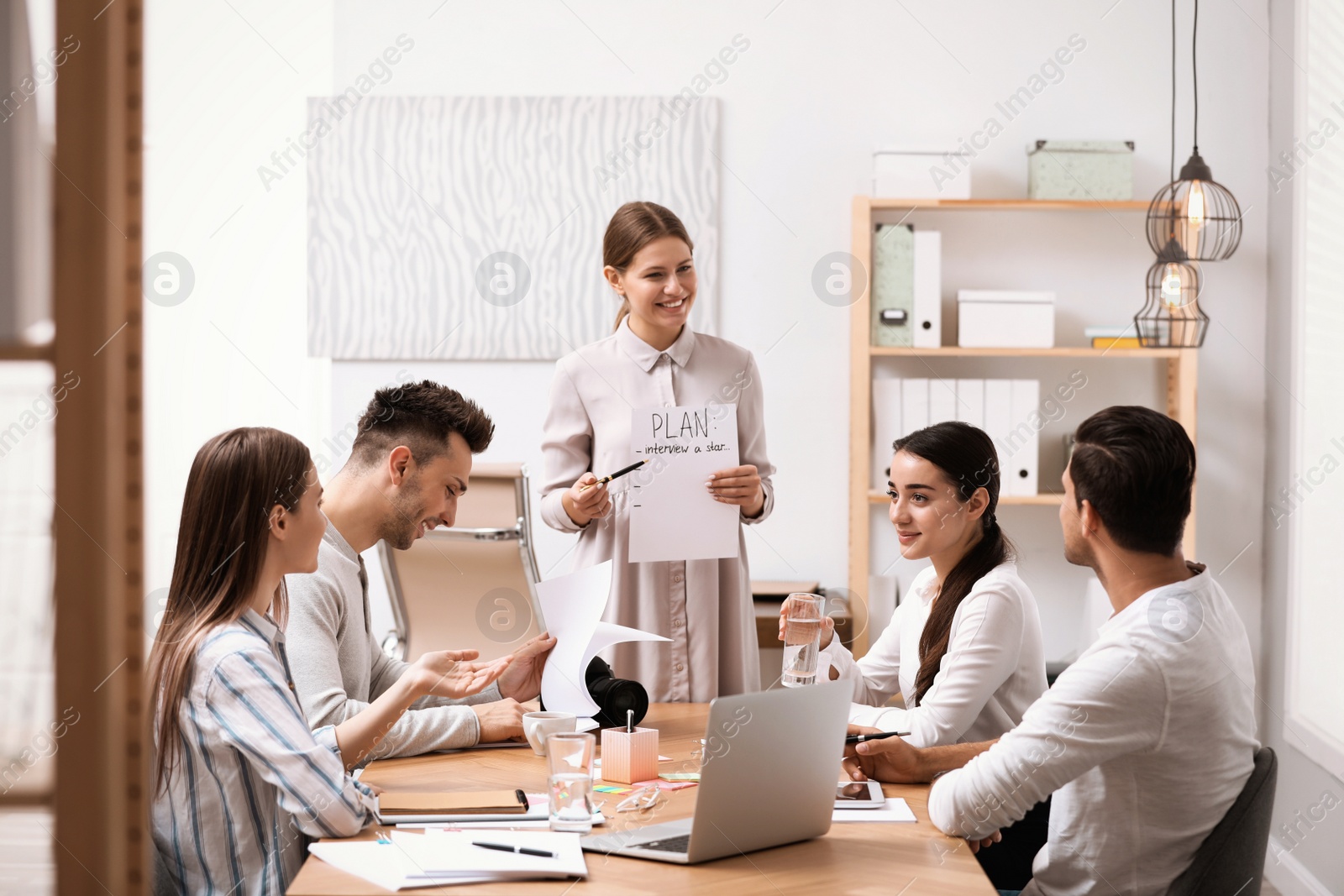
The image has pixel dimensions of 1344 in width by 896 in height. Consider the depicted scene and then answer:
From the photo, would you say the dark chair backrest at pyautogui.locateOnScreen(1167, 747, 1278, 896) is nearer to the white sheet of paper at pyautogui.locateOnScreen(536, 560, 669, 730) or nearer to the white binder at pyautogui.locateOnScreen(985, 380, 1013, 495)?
the white sheet of paper at pyautogui.locateOnScreen(536, 560, 669, 730)

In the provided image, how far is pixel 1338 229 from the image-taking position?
2.98 m

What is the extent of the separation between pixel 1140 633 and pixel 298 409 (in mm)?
3040

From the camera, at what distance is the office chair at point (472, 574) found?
305cm

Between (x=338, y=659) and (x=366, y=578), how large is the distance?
7.6 inches

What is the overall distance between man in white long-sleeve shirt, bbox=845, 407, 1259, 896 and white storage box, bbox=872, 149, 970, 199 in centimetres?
212

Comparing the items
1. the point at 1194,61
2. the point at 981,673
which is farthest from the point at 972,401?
the point at 981,673

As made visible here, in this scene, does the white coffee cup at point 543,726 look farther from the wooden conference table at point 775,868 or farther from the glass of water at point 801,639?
the glass of water at point 801,639

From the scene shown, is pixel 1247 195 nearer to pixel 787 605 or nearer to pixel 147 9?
pixel 787 605

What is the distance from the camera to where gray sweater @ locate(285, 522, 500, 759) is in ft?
5.31

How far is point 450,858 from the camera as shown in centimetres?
119

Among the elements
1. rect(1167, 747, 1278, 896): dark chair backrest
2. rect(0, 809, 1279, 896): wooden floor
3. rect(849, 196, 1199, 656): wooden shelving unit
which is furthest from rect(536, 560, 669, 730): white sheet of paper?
rect(849, 196, 1199, 656): wooden shelving unit

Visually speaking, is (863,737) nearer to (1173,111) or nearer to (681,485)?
(681,485)

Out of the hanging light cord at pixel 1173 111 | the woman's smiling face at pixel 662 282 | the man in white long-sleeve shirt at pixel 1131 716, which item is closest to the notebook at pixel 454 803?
the man in white long-sleeve shirt at pixel 1131 716

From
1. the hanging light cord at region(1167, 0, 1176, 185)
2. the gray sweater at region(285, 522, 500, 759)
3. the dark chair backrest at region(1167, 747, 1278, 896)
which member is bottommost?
the dark chair backrest at region(1167, 747, 1278, 896)
